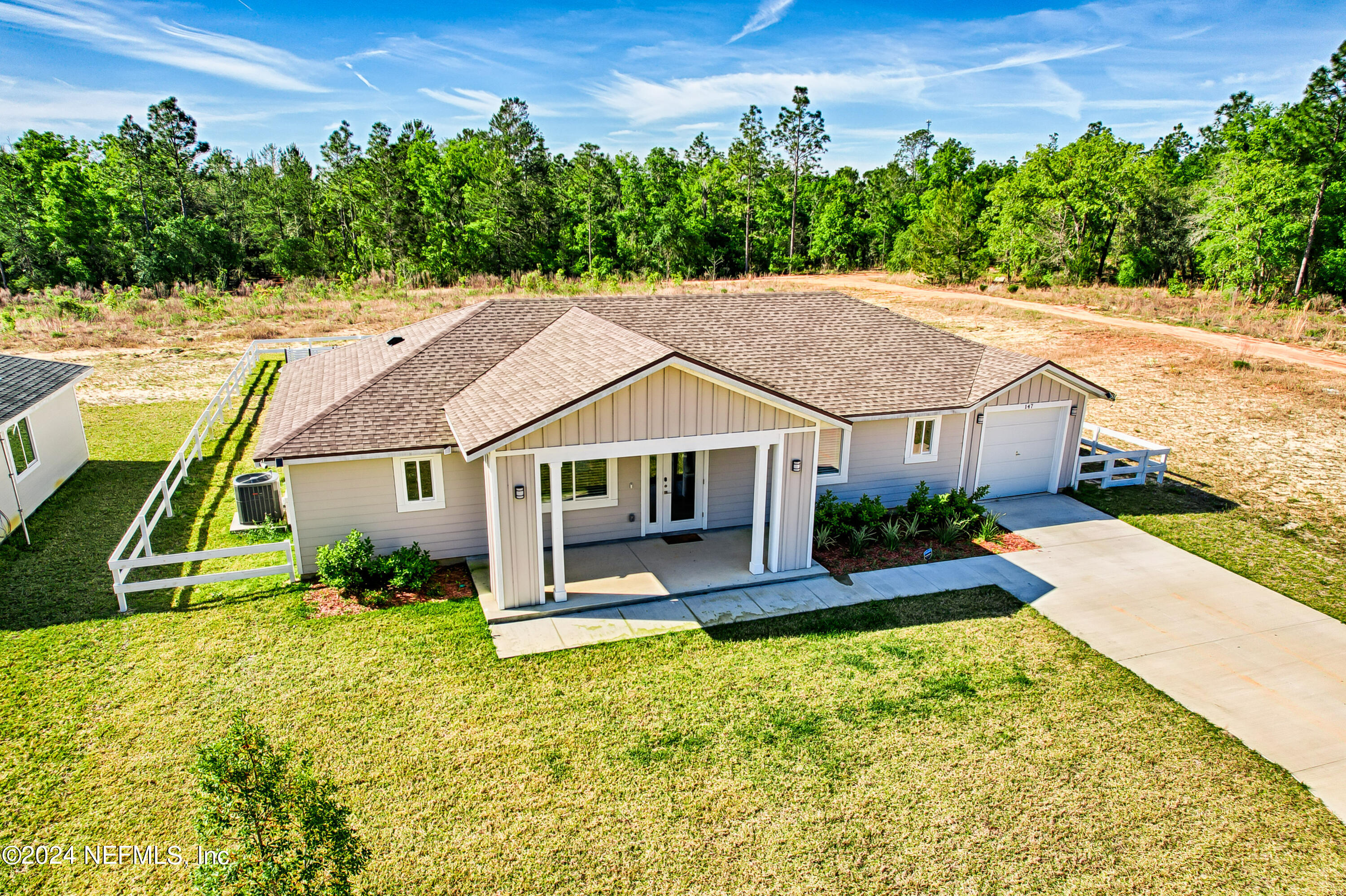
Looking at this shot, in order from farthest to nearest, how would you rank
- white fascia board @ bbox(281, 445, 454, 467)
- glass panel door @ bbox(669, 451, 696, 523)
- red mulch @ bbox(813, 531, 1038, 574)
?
glass panel door @ bbox(669, 451, 696, 523), red mulch @ bbox(813, 531, 1038, 574), white fascia board @ bbox(281, 445, 454, 467)

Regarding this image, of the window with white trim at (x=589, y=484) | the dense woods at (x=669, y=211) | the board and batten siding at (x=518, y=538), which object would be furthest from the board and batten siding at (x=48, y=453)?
the dense woods at (x=669, y=211)

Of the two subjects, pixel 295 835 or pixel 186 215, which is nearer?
pixel 295 835

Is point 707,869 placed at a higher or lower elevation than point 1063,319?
lower

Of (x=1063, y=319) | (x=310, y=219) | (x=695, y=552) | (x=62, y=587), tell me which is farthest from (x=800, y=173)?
(x=62, y=587)

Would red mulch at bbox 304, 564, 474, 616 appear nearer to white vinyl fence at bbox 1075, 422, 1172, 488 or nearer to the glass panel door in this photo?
the glass panel door

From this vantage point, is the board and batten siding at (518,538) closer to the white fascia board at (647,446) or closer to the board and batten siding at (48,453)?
the white fascia board at (647,446)

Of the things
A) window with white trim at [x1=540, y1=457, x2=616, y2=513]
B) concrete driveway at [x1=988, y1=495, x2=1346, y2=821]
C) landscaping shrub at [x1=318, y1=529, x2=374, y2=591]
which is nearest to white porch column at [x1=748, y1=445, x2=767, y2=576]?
window with white trim at [x1=540, y1=457, x2=616, y2=513]

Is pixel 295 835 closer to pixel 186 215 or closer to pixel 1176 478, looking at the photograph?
pixel 1176 478
